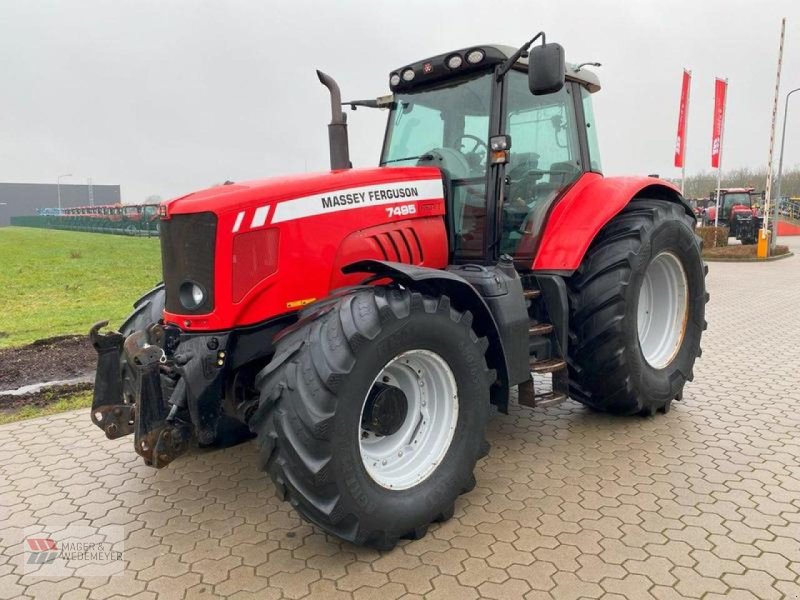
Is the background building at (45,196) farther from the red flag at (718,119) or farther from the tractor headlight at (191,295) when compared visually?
the tractor headlight at (191,295)

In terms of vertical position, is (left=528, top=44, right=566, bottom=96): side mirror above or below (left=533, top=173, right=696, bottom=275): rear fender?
above

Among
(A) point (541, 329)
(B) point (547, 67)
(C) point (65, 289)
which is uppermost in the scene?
(B) point (547, 67)

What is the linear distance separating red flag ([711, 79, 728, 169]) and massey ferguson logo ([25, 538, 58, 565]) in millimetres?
23110

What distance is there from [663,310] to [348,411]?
3.20 m

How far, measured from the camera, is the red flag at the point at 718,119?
20.9 metres

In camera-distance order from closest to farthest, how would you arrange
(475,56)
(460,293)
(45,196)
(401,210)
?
(460,293), (401,210), (475,56), (45,196)

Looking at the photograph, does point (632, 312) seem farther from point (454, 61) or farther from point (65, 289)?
point (65, 289)

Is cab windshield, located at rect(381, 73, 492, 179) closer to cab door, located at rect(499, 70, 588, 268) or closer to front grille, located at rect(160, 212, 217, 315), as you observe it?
cab door, located at rect(499, 70, 588, 268)

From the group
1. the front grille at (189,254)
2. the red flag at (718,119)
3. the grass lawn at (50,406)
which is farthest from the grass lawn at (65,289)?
the red flag at (718,119)

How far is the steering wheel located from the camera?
3.85m

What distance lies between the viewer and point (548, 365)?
383 cm


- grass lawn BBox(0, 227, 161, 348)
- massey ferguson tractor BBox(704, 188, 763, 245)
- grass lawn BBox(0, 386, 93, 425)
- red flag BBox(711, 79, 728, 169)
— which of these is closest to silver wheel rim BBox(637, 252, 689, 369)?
grass lawn BBox(0, 386, 93, 425)

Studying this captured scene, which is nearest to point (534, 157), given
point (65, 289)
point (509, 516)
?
point (509, 516)

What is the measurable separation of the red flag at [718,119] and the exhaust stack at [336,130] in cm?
2109
